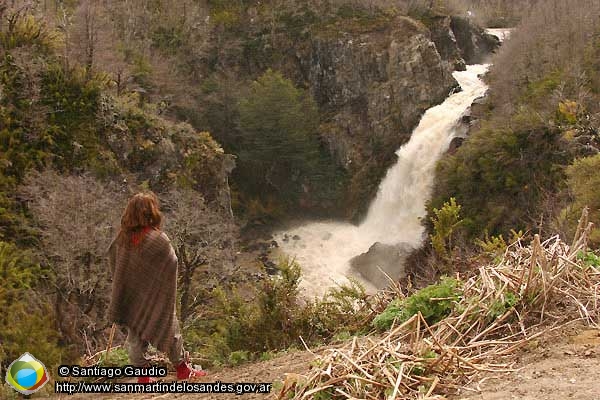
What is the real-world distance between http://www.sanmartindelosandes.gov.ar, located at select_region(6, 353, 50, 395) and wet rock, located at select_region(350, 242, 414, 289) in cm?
1655

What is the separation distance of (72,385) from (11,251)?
905 cm

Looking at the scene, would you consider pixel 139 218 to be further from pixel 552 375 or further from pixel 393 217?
pixel 393 217

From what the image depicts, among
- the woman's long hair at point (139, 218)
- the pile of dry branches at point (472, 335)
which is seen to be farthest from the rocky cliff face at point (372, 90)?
the woman's long hair at point (139, 218)

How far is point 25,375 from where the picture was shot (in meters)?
4.64

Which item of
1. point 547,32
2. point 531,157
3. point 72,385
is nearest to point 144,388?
point 72,385

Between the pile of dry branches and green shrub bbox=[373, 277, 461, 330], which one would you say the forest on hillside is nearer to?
green shrub bbox=[373, 277, 461, 330]

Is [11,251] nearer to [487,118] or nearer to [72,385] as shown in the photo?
[72,385]

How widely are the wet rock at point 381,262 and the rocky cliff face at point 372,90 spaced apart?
5.05 meters

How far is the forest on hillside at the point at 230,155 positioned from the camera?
10.5 metres

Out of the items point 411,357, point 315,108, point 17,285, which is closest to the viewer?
point 411,357

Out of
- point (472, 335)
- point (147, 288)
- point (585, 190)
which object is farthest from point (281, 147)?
point (472, 335)

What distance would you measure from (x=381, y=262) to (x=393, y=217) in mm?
3757

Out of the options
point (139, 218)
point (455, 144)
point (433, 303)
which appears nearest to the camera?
point (139, 218)

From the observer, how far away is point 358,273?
2205 cm
